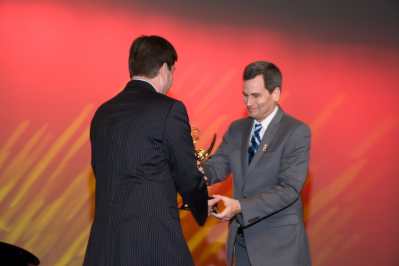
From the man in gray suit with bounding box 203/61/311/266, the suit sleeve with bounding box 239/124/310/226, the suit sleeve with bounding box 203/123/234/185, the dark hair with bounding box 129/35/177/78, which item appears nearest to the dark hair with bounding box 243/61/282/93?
the man in gray suit with bounding box 203/61/311/266

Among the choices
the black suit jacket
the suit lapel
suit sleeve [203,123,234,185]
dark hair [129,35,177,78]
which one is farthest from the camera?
suit sleeve [203,123,234,185]

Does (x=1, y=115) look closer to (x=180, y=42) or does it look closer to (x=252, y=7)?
(x=180, y=42)

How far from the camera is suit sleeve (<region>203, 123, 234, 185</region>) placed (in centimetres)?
347

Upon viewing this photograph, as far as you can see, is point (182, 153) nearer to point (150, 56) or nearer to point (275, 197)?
point (150, 56)

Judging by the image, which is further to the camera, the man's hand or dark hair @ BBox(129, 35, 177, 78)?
the man's hand

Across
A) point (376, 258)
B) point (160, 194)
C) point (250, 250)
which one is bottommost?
point (376, 258)

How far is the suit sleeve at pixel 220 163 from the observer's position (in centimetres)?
347

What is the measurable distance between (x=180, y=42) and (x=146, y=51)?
219 centimetres

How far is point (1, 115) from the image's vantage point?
4430 millimetres

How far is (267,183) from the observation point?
10.5ft

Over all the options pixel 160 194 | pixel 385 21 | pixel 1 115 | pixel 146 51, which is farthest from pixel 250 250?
pixel 385 21

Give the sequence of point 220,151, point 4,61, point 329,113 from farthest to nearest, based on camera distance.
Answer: point 329,113 < point 4,61 < point 220,151

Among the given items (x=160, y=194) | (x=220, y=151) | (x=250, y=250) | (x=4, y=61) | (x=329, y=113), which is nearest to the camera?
(x=160, y=194)

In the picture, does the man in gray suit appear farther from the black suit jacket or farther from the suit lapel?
the black suit jacket
